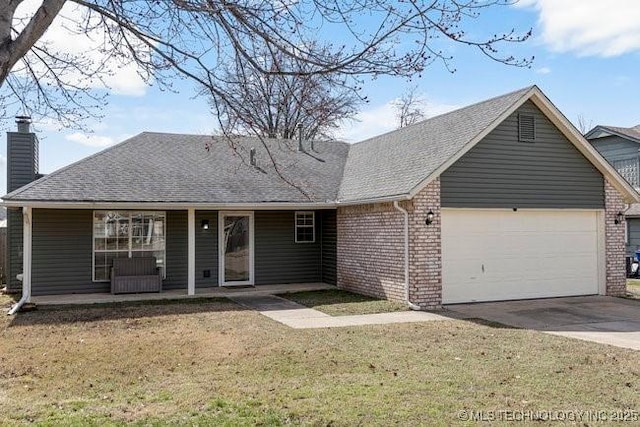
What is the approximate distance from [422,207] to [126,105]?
639 cm

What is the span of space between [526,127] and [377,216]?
13.0ft

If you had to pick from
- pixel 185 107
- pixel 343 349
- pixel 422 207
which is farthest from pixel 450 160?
pixel 185 107

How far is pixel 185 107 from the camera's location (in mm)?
6891

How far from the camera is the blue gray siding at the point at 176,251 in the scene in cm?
1498

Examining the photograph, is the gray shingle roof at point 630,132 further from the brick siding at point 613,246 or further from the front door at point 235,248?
the front door at point 235,248

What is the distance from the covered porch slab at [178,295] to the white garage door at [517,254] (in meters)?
4.03

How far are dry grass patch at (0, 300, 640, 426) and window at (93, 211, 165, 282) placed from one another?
4.56 metres

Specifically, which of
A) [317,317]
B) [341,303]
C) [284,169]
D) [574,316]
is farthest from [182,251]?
[574,316]

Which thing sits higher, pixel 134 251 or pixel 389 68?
pixel 389 68

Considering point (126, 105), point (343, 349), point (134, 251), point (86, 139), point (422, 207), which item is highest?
point (126, 105)

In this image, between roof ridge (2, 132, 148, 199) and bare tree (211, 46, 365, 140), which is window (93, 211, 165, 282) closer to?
roof ridge (2, 132, 148, 199)

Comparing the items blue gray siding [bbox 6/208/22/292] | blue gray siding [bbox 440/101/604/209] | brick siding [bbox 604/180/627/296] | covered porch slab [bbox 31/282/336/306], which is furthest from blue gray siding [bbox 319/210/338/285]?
blue gray siding [bbox 6/208/22/292]

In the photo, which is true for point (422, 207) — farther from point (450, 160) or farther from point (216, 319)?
point (216, 319)

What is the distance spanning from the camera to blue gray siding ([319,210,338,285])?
15.7 metres
